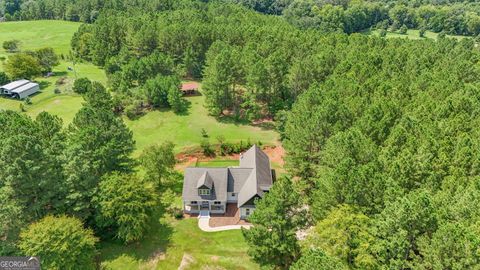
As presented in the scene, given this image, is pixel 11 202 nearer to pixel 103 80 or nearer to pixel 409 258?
pixel 409 258

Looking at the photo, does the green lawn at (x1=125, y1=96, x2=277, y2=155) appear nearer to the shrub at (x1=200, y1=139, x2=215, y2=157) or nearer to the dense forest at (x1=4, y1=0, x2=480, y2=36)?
the shrub at (x1=200, y1=139, x2=215, y2=157)

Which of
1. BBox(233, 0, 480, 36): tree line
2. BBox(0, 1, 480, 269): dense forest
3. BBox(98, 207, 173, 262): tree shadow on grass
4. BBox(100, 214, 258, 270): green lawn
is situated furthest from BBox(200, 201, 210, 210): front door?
BBox(233, 0, 480, 36): tree line

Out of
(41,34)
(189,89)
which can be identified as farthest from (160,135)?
(41,34)

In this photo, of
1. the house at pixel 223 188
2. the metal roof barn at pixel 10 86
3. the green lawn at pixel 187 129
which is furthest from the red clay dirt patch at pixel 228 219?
the metal roof barn at pixel 10 86

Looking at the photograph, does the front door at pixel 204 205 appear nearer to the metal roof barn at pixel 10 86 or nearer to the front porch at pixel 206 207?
the front porch at pixel 206 207

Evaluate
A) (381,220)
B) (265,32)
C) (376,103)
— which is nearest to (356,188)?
(381,220)
